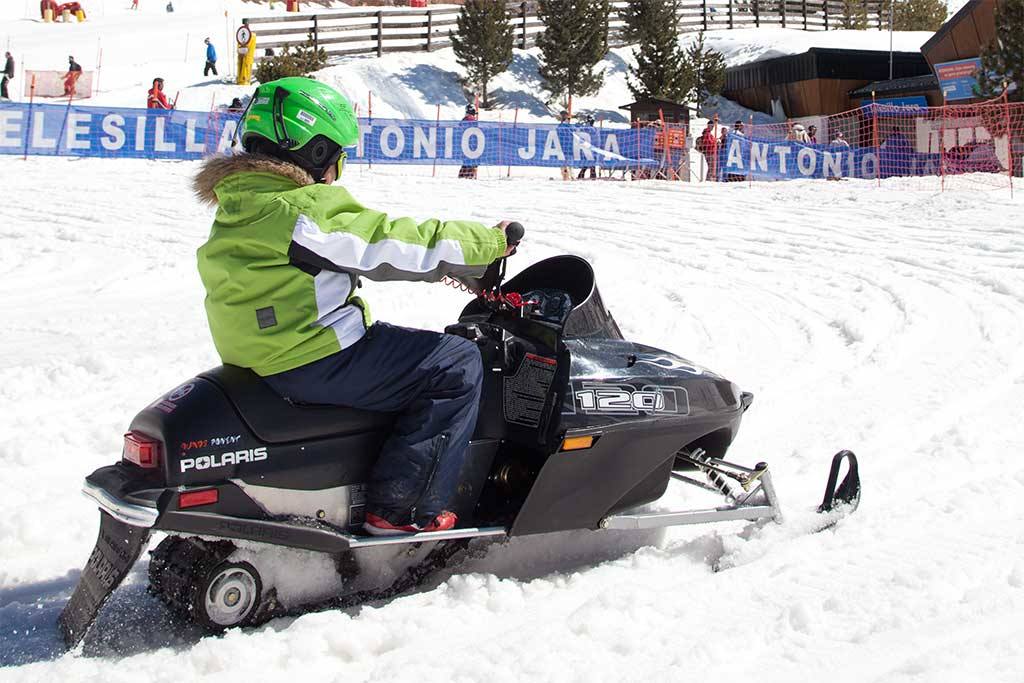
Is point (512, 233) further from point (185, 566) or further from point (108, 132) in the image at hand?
point (108, 132)

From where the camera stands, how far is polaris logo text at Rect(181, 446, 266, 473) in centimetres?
280

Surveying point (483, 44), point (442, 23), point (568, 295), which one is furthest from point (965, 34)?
point (568, 295)

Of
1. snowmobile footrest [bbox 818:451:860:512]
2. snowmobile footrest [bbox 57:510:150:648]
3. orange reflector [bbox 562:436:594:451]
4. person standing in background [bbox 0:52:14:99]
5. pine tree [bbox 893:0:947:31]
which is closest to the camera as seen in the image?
snowmobile footrest [bbox 57:510:150:648]

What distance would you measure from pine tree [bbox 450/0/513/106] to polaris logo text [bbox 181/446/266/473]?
96.9ft

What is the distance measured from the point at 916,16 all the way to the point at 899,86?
1766 cm

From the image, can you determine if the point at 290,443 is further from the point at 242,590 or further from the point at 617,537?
the point at 617,537

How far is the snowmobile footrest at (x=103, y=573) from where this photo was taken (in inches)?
108

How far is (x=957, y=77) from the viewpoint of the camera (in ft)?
84.8

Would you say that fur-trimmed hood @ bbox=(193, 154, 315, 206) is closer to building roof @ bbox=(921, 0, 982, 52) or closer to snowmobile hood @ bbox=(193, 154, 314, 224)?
snowmobile hood @ bbox=(193, 154, 314, 224)

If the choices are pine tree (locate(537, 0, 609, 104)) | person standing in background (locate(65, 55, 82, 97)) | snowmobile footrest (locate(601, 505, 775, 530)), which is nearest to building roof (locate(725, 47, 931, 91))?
pine tree (locate(537, 0, 609, 104))

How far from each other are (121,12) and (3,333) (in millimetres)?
41422

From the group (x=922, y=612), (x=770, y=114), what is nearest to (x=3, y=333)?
(x=922, y=612)

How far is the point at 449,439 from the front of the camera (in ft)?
10.1

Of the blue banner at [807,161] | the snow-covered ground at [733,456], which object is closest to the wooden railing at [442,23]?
the blue banner at [807,161]
